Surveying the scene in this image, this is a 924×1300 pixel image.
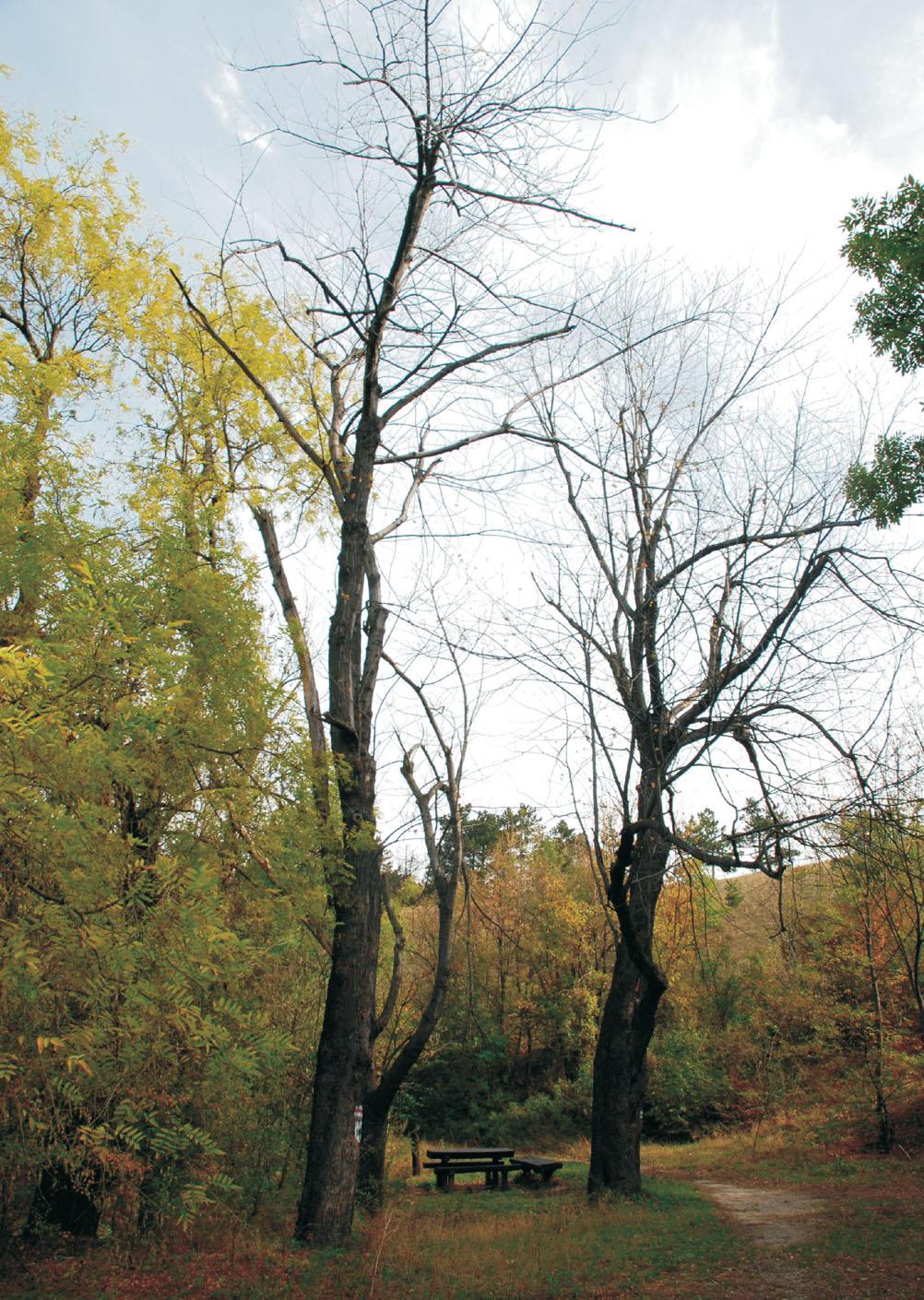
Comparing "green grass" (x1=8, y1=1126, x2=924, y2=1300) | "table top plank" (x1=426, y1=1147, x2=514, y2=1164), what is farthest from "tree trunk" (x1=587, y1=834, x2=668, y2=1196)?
"table top plank" (x1=426, y1=1147, x2=514, y2=1164)

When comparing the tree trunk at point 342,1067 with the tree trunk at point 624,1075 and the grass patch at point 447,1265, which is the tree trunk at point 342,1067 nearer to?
the grass patch at point 447,1265

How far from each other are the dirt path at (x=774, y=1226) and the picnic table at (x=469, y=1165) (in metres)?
3.47

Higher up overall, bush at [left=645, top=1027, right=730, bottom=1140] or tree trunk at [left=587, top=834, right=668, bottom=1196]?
tree trunk at [left=587, top=834, right=668, bottom=1196]

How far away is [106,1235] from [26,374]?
819cm

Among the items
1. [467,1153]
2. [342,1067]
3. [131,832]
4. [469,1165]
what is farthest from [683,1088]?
[131,832]

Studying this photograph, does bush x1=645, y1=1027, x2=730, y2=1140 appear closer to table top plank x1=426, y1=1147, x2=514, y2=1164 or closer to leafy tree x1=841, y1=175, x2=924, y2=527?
table top plank x1=426, y1=1147, x2=514, y2=1164

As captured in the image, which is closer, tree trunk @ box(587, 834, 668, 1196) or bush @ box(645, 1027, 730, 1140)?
tree trunk @ box(587, 834, 668, 1196)

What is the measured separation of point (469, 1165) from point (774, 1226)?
727 centimetres

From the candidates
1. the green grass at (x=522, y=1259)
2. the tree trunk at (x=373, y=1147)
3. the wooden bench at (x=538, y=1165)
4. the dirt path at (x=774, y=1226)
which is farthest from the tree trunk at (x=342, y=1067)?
the wooden bench at (x=538, y=1165)

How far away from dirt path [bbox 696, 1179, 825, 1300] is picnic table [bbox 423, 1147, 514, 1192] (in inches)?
137

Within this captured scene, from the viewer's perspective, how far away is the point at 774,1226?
9.11 meters

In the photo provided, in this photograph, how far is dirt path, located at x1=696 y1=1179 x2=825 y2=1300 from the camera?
6441mm

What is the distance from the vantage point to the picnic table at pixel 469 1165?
14539mm

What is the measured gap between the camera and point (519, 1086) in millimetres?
Result: 28375
